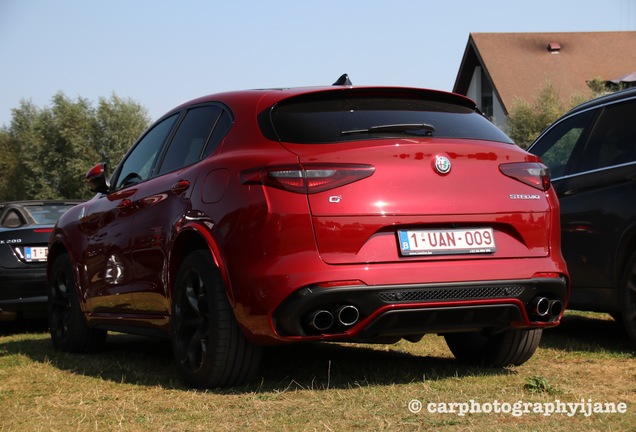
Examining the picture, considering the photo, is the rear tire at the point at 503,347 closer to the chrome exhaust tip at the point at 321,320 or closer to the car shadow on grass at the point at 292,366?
the car shadow on grass at the point at 292,366

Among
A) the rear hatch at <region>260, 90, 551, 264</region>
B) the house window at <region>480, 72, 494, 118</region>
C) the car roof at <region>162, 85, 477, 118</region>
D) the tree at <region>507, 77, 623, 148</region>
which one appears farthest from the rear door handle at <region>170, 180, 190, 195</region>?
the house window at <region>480, 72, 494, 118</region>

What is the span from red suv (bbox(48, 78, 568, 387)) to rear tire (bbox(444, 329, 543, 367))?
0.04ft

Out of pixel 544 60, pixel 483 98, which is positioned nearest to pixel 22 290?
pixel 483 98

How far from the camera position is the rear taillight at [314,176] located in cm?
531

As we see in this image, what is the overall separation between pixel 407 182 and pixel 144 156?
2.64 m

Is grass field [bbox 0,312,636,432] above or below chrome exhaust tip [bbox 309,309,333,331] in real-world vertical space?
below

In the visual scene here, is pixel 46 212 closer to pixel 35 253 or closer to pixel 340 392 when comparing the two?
pixel 35 253

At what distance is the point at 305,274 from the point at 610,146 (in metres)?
3.36

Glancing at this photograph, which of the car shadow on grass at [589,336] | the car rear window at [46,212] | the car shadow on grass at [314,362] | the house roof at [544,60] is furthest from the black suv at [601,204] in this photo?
the house roof at [544,60]

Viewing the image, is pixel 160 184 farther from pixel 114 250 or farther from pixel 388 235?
pixel 388 235

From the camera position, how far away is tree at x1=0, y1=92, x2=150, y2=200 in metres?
65.3

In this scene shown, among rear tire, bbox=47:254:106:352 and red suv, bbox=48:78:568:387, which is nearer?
red suv, bbox=48:78:568:387

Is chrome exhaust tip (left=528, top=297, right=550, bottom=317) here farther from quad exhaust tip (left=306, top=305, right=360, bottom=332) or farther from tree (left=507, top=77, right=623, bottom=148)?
tree (left=507, top=77, right=623, bottom=148)

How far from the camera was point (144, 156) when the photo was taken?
7445mm
